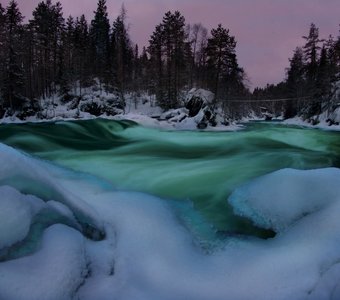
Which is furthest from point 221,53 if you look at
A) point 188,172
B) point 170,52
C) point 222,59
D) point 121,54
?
point 188,172

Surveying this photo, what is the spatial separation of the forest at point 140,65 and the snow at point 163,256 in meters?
36.7

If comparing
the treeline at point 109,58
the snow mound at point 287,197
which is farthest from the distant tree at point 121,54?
the snow mound at point 287,197

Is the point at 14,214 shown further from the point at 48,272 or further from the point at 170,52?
the point at 170,52

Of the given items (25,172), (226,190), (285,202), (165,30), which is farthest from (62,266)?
(165,30)

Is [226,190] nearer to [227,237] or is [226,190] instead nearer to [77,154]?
[227,237]

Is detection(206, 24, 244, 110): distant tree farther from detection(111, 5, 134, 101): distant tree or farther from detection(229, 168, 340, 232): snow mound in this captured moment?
detection(229, 168, 340, 232): snow mound

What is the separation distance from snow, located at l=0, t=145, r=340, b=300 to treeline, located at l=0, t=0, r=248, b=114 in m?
40.2

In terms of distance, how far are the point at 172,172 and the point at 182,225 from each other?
11.5 ft

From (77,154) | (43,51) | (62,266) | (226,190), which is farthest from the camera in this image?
(43,51)

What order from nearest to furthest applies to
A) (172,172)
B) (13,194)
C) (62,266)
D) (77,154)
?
(62,266) < (13,194) < (172,172) < (77,154)

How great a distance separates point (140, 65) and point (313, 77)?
3063 cm

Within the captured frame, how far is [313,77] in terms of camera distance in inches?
2203

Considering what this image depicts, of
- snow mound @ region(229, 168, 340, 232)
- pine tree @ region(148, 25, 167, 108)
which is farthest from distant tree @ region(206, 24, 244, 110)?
snow mound @ region(229, 168, 340, 232)

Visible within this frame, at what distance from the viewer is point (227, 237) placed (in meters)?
4.11
